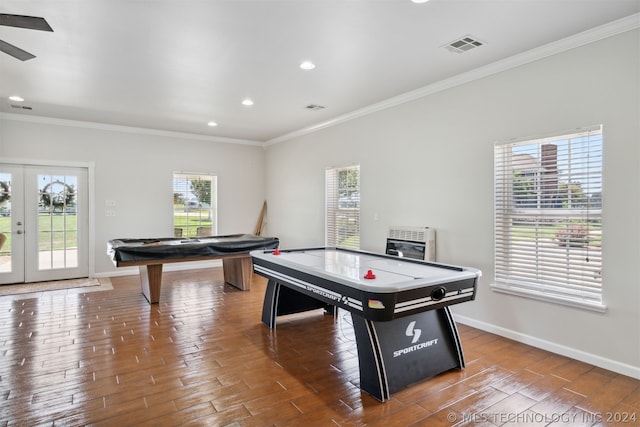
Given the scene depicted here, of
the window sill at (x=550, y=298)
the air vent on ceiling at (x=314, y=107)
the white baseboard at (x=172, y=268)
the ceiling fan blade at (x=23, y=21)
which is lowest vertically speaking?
the white baseboard at (x=172, y=268)

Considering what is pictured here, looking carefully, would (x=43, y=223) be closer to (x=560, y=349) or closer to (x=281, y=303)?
(x=281, y=303)

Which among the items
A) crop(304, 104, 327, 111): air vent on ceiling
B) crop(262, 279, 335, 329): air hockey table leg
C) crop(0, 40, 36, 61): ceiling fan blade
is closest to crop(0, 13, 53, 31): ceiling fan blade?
crop(0, 40, 36, 61): ceiling fan blade

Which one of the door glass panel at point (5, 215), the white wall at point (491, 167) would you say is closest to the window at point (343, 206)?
the white wall at point (491, 167)

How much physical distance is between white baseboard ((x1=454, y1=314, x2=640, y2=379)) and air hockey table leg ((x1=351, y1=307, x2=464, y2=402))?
39.7 inches

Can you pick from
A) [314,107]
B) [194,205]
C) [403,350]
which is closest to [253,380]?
[403,350]

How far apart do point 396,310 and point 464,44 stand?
8.13 feet

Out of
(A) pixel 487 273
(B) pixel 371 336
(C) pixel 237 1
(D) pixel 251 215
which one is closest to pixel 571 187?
(A) pixel 487 273

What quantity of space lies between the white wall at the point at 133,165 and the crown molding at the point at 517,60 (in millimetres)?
3365

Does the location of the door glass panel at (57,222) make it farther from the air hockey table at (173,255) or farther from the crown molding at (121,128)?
the air hockey table at (173,255)

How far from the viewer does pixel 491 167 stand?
380 centimetres

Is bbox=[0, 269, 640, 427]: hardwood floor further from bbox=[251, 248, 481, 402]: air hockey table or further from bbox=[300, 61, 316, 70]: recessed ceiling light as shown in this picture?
bbox=[300, 61, 316, 70]: recessed ceiling light

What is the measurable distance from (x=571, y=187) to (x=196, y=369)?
356 centimetres

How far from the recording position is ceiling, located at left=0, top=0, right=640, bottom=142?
2.68 meters

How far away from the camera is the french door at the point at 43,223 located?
5.90 metres
